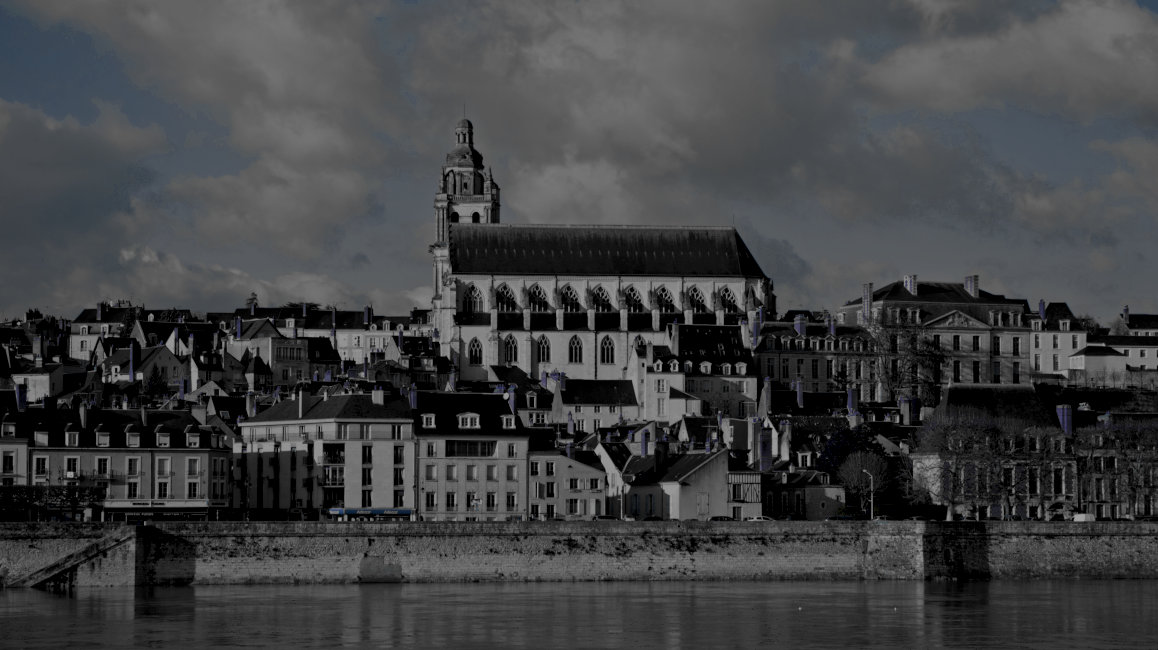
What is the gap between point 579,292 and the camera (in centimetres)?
13262

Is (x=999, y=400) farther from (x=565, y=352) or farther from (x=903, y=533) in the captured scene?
(x=565, y=352)

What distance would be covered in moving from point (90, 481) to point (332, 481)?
8.16 m

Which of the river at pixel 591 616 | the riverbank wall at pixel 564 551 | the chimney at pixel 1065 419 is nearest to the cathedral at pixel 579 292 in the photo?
the chimney at pixel 1065 419

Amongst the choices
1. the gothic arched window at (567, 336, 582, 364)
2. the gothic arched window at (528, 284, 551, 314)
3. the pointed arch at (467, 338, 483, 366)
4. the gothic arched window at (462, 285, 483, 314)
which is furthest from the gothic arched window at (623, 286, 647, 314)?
the pointed arch at (467, 338, 483, 366)

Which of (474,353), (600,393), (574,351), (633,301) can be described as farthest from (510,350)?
(600,393)

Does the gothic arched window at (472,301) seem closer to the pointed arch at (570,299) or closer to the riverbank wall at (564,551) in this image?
the pointed arch at (570,299)

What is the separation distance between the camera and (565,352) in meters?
127

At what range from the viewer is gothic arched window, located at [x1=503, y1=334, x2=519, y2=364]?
126 metres

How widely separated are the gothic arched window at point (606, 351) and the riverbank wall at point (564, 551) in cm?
6067

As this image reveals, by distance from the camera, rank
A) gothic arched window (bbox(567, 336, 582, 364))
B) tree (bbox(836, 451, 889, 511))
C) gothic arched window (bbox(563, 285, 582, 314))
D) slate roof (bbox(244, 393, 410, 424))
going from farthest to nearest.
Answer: gothic arched window (bbox(563, 285, 582, 314))
gothic arched window (bbox(567, 336, 582, 364))
tree (bbox(836, 451, 889, 511))
slate roof (bbox(244, 393, 410, 424))

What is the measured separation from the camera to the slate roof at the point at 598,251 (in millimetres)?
133000

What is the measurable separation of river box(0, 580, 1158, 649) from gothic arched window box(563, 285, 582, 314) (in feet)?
224

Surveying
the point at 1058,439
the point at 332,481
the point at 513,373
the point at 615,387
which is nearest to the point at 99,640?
the point at 332,481

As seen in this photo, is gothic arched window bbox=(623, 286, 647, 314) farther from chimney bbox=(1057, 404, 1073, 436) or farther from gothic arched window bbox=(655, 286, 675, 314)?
chimney bbox=(1057, 404, 1073, 436)
